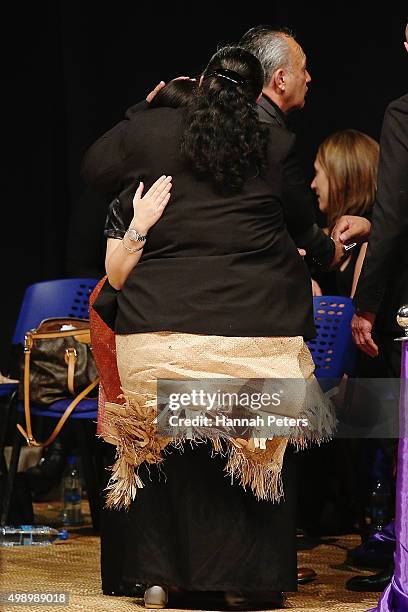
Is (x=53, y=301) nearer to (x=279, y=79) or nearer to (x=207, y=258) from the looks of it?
(x=279, y=79)

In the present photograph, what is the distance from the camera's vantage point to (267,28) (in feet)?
12.0

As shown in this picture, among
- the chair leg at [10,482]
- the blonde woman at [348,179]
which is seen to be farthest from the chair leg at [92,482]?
the blonde woman at [348,179]

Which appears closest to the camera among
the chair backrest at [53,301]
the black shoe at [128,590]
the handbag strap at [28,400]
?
the black shoe at [128,590]

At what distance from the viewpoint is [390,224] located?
319 cm

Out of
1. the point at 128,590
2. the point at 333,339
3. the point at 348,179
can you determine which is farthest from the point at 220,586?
the point at 348,179

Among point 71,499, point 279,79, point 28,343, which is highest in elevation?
point 279,79

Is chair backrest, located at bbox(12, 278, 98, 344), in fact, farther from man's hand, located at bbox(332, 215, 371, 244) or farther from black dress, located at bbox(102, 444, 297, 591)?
black dress, located at bbox(102, 444, 297, 591)

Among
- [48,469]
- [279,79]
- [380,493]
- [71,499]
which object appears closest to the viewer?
[279,79]

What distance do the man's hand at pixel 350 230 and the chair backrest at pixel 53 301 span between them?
1.40 meters

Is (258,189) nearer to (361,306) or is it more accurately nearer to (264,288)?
(264,288)

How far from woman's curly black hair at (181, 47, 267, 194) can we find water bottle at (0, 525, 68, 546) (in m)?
1.28

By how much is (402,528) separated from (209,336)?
651 millimetres

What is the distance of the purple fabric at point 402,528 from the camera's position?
267cm

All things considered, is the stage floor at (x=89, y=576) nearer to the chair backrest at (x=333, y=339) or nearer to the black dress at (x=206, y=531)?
the black dress at (x=206, y=531)
